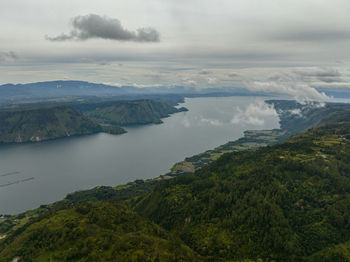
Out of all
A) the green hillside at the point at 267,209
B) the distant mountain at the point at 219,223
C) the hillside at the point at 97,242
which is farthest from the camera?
the green hillside at the point at 267,209

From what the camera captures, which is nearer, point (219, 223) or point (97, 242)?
point (97, 242)

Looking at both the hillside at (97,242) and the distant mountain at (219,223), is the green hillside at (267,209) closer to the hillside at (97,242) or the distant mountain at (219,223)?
the distant mountain at (219,223)

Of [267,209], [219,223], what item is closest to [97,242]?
[219,223]

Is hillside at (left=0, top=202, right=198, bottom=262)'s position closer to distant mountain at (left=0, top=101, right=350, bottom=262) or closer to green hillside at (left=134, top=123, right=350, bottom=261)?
distant mountain at (left=0, top=101, right=350, bottom=262)

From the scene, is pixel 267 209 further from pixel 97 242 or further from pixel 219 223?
pixel 97 242

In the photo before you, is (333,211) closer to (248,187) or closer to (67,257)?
(248,187)

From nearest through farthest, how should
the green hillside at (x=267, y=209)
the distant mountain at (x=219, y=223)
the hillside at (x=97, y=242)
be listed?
the hillside at (x=97, y=242) < the distant mountain at (x=219, y=223) < the green hillside at (x=267, y=209)

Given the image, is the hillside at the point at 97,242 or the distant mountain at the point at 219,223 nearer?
the hillside at the point at 97,242

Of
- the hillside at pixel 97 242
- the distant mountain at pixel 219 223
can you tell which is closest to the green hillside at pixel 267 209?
the distant mountain at pixel 219 223

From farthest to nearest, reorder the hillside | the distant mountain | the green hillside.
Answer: the green hillside, the distant mountain, the hillside

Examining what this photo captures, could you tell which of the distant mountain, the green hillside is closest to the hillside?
the distant mountain
